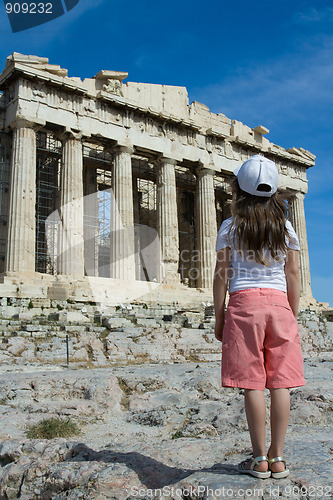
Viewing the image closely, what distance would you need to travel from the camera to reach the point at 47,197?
910 inches

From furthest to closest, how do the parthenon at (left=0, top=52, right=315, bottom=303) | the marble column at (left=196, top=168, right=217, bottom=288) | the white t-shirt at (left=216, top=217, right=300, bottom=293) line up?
the marble column at (left=196, top=168, right=217, bottom=288) < the parthenon at (left=0, top=52, right=315, bottom=303) < the white t-shirt at (left=216, top=217, right=300, bottom=293)

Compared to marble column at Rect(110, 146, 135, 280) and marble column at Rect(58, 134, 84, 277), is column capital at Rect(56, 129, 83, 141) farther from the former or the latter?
marble column at Rect(110, 146, 135, 280)

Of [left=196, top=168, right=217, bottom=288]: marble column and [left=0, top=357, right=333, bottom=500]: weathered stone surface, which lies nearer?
[left=0, top=357, right=333, bottom=500]: weathered stone surface

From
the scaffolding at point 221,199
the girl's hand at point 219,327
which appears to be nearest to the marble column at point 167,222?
the scaffolding at point 221,199

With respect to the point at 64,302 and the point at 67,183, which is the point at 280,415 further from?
the point at 67,183

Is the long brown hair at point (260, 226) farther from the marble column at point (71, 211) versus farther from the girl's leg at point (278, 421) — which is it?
the marble column at point (71, 211)

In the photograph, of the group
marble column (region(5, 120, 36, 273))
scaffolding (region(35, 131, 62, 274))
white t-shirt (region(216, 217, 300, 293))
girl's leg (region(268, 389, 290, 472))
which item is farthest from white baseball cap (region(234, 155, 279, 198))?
scaffolding (region(35, 131, 62, 274))

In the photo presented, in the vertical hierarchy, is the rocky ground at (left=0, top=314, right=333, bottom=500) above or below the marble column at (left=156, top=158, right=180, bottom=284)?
below

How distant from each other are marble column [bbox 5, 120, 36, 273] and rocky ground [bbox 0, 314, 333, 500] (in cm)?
996

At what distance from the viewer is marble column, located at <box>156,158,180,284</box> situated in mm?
22422

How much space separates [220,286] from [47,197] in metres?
21.0

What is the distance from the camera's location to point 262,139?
28578mm

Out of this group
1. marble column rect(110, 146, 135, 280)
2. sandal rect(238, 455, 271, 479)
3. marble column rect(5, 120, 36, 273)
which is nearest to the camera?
sandal rect(238, 455, 271, 479)

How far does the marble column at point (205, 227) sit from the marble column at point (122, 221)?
13.7 feet
